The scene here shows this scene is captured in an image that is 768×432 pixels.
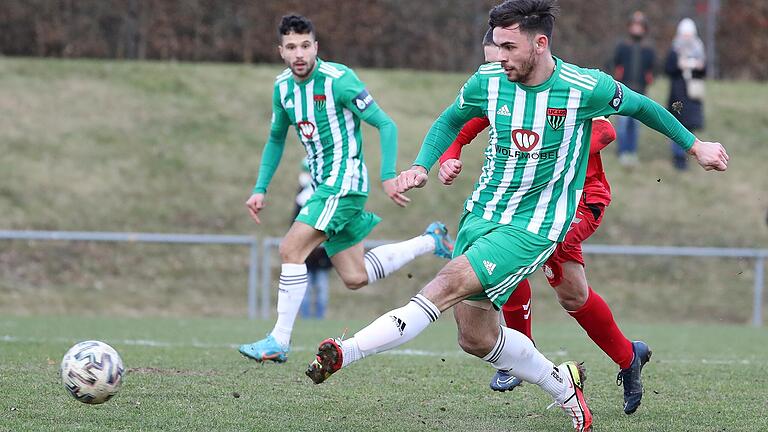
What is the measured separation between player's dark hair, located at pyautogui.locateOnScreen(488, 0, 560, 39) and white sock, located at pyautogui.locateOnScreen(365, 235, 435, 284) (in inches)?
117

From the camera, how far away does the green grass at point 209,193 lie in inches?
593

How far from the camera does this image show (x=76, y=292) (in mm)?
14594

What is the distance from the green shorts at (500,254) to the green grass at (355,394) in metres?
0.75

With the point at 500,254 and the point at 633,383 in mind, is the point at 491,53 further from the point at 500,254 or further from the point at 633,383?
the point at 633,383

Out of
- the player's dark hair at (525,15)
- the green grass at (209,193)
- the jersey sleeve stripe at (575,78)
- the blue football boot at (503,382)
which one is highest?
the player's dark hair at (525,15)

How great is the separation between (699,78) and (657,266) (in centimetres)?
356

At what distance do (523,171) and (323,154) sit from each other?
256cm

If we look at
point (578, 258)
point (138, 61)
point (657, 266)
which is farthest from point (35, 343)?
point (138, 61)

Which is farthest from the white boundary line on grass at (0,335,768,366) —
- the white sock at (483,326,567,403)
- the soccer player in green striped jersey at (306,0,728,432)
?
the soccer player in green striped jersey at (306,0,728,432)

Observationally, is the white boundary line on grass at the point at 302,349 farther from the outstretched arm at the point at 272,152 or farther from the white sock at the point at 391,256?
the outstretched arm at the point at 272,152

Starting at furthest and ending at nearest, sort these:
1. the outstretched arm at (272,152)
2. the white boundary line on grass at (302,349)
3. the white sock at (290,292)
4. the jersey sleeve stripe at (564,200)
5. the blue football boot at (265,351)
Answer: the white boundary line on grass at (302,349)
the outstretched arm at (272,152)
the white sock at (290,292)
the blue football boot at (265,351)
the jersey sleeve stripe at (564,200)

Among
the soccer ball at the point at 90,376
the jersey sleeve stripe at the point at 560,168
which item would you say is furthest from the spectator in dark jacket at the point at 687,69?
the soccer ball at the point at 90,376

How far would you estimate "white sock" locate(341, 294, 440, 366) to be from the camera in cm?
458

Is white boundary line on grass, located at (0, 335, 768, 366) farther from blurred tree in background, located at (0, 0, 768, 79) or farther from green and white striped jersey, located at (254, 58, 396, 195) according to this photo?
blurred tree in background, located at (0, 0, 768, 79)
